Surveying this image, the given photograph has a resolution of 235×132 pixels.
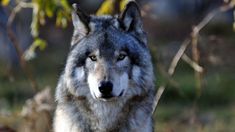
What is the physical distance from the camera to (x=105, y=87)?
7.39 metres

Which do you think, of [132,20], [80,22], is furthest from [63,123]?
[132,20]

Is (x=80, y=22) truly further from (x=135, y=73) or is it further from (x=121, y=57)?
(x=135, y=73)

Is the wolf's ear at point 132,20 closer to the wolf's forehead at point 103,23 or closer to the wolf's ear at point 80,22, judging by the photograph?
the wolf's forehead at point 103,23

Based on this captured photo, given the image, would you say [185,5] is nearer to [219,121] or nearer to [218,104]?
[218,104]

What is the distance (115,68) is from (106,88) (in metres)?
0.28

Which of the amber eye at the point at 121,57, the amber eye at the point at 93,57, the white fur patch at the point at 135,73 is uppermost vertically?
the amber eye at the point at 93,57

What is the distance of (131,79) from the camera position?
25.5 feet

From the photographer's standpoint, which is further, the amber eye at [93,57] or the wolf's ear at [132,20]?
the wolf's ear at [132,20]

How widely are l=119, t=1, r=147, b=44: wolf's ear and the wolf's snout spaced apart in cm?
77

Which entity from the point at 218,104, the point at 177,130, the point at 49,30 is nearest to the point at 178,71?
the point at 218,104

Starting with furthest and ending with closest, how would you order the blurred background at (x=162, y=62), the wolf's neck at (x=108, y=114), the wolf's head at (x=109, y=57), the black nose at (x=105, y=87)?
1. the blurred background at (x=162, y=62)
2. the wolf's neck at (x=108, y=114)
3. the wolf's head at (x=109, y=57)
4. the black nose at (x=105, y=87)

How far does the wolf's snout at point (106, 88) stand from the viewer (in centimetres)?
739

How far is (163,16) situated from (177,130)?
14647mm

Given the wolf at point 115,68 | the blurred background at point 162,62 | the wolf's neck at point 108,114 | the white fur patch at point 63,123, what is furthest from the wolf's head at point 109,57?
the blurred background at point 162,62
